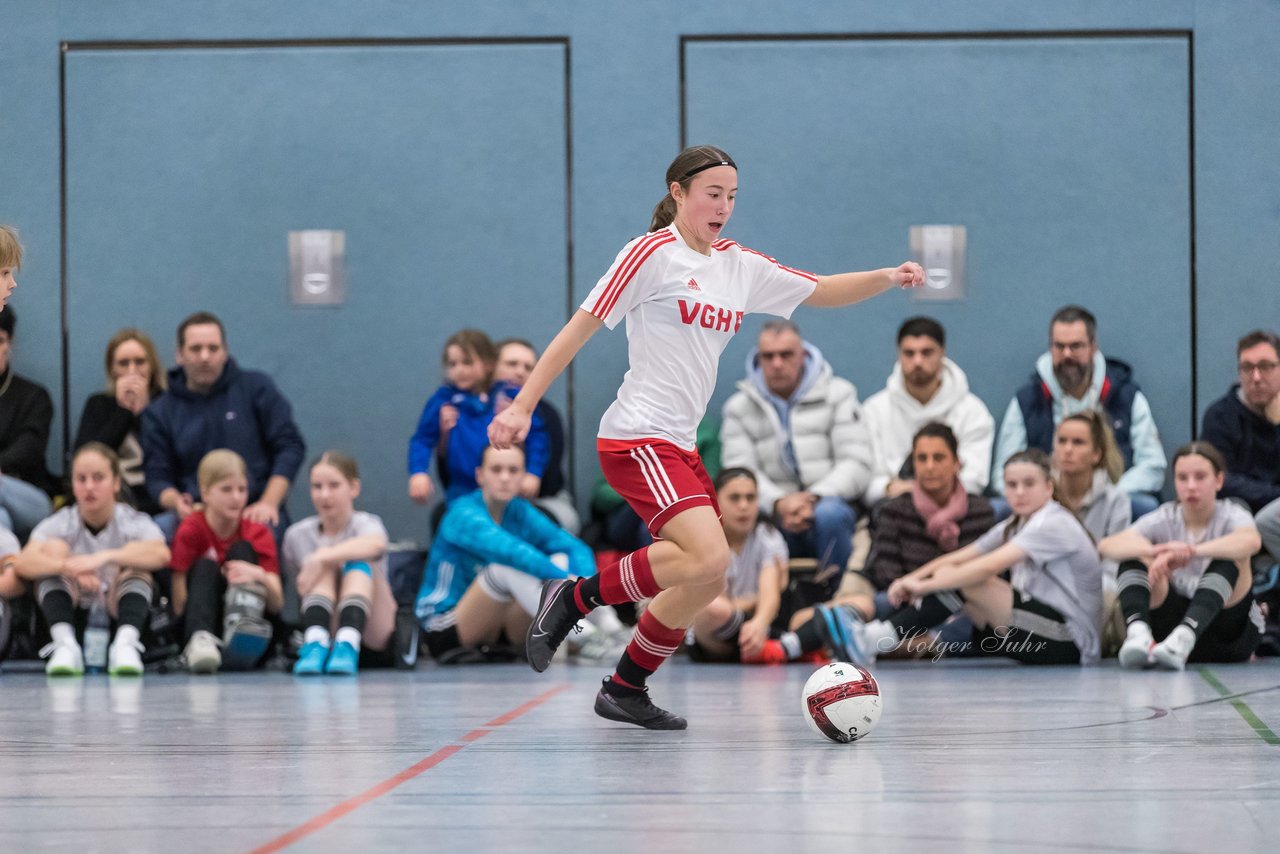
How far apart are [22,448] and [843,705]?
20.1 feet

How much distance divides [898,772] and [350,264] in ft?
23.0

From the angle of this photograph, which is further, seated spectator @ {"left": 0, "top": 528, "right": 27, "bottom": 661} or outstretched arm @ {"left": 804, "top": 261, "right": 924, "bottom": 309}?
seated spectator @ {"left": 0, "top": 528, "right": 27, "bottom": 661}

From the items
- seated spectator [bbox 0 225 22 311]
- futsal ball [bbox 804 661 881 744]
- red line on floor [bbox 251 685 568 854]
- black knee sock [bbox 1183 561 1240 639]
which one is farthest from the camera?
black knee sock [bbox 1183 561 1240 639]

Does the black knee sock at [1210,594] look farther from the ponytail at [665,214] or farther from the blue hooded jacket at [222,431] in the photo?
the blue hooded jacket at [222,431]

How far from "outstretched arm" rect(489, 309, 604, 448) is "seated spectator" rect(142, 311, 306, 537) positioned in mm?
4193

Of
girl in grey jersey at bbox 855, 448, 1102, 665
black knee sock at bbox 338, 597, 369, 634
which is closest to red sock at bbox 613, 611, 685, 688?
girl in grey jersey at bbox 855, 448, 1102, 665

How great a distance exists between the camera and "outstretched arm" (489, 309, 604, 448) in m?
4.75

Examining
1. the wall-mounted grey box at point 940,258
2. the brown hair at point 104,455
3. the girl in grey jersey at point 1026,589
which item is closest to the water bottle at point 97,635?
the brown hair at point 104,455

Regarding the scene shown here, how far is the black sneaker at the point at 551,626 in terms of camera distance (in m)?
5.19

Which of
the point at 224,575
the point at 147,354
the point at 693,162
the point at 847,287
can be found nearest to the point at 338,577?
the point at 224,575

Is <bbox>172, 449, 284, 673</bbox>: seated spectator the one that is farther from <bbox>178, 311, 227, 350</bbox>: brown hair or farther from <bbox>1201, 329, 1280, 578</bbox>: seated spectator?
<bbox>1201, 329, 1280, 578</bbox>: seated spectator

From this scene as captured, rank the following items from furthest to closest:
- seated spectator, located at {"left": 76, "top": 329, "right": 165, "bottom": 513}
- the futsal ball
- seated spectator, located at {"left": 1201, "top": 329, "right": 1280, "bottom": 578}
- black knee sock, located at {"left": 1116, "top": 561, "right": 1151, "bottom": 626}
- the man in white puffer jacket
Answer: seated spectator, located at {"left": 76, "top": 329, "right": 165, "bottom": 513}, the man in white puffer jacket, seated spectator, located at {"left": 1201, "top": 329, "right": 1280, "bottom": 578}, black knee sock, located at {"left": 1116, "top": 561, "right": 1151, "bottom": 626}, the futsal ball

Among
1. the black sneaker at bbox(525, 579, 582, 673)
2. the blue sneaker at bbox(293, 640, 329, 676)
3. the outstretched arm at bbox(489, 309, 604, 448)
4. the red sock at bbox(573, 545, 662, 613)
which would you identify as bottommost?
the blue sneaker at bbox(293, 640, 329, 676)

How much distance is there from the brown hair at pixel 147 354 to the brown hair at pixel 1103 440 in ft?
17.4
